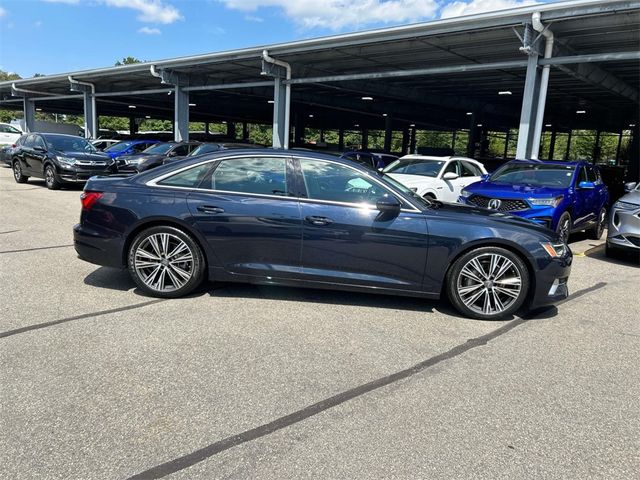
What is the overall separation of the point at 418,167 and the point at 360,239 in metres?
7.78

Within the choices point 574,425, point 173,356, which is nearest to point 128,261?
point 173,356

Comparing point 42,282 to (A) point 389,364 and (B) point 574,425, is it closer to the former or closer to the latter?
(A) point 389,364

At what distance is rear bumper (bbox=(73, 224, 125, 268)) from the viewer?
4.98 m

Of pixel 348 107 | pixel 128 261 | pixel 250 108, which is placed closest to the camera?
pixel 128 261

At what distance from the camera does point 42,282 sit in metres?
5.32

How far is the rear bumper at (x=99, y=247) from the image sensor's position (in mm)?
4980

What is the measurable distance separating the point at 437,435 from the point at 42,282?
14.9ft

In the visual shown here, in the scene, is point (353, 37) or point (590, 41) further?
point (353, 37)

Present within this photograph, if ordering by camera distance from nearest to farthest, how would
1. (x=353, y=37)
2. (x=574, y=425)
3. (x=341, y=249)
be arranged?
1. (x=574, y=425)
2. (x=341, y=249)
3. (x=353, y=37)

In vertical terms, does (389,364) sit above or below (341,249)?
below

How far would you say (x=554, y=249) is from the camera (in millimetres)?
4727

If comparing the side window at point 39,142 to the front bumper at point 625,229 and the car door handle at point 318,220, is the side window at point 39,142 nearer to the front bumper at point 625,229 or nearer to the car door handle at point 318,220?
the car door handle at point 318,220

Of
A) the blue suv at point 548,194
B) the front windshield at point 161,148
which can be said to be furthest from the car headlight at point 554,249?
the front windshield at point 161,148

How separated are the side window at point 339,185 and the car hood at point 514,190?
4.48 m
